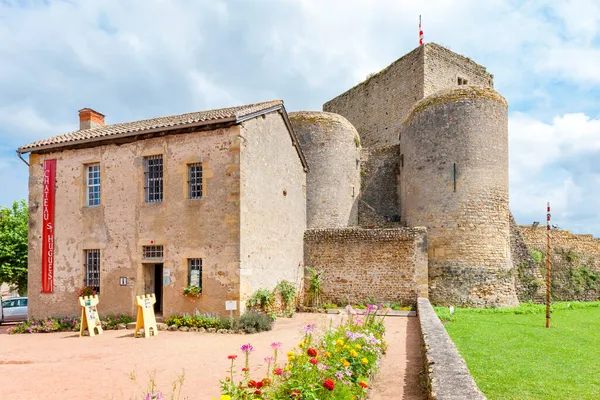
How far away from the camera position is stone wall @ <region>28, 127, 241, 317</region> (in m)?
13.0

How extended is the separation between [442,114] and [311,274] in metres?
8.41

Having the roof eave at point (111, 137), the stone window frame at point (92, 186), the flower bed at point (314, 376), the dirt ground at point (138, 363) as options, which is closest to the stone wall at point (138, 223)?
the stone window frame at point (92, 186)

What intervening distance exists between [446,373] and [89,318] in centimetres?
1079

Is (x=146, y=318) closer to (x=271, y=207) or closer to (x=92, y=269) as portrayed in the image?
(x=92, y=269)

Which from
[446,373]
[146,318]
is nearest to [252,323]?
[146,318]

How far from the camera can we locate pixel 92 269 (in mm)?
14695

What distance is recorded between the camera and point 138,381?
7355mm

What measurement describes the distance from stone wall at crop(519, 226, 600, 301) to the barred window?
18.1m

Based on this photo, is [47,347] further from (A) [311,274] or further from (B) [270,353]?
(A) [311,274]

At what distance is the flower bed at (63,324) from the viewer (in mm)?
13712

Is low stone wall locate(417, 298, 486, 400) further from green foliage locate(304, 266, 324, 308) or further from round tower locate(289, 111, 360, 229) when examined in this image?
round tower locate(289, 111, 360, 229)

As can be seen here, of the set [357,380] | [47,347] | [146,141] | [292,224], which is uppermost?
[146,141]

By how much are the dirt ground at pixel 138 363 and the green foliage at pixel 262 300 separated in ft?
3.60

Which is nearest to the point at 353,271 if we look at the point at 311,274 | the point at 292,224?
the point at 311,274
